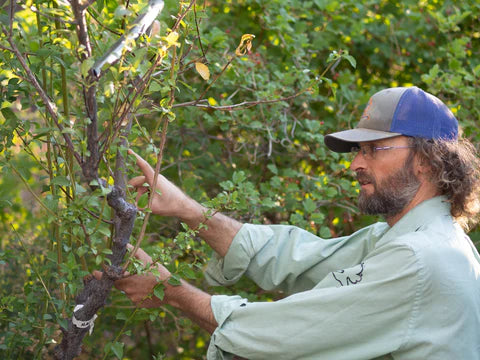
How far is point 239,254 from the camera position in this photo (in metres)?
2.76

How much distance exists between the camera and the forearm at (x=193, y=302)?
7.82ft

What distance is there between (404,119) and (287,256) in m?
0.72

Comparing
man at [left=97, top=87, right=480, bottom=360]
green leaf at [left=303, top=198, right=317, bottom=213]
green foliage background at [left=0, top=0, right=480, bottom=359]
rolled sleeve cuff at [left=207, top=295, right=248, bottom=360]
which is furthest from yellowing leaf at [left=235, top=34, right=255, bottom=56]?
green leaf at [left=303, top=198, right=317, bottom=213]

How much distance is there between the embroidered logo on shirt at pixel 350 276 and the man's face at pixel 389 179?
0.29 meters

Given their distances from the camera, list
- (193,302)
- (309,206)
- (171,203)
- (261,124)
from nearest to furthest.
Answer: (193,302) → (171,203) → (309,206) → (261,124)

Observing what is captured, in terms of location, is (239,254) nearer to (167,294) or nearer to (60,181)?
(167,294)

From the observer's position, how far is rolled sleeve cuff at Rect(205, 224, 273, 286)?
2.76 meters

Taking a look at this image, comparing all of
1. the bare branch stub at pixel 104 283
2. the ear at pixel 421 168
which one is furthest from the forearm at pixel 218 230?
the ear at pixel 421 168

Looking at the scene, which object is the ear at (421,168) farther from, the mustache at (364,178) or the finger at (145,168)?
the finger at (145,168)

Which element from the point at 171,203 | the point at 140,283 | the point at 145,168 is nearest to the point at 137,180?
the point at 145,168

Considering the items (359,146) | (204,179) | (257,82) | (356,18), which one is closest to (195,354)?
(204,179)

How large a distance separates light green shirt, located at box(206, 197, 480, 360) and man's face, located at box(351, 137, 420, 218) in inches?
2.9

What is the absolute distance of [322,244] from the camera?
277 centimetres

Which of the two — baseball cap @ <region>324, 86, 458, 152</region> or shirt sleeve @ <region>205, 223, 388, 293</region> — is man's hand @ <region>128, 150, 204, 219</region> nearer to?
shirt sleeve @ <region>205, 223, 388, 293</region>
